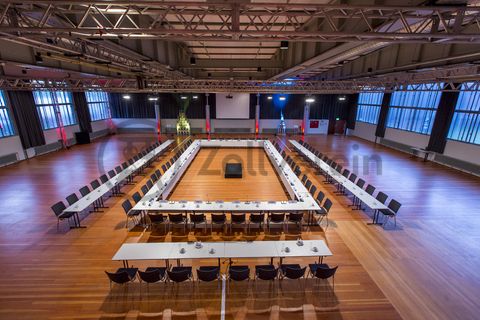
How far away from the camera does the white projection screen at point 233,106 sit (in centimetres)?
2431

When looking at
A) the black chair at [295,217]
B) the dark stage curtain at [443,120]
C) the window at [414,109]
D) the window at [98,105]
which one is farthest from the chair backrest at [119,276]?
the window at [98,105]

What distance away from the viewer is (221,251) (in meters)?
5.49

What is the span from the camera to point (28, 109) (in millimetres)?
15367

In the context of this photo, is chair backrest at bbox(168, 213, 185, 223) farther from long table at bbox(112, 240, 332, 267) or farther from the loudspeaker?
the loudspeaker

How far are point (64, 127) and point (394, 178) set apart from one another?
75.1 ft

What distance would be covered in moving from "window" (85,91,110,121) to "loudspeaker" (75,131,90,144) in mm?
2580

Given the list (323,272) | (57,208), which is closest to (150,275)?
(323,272)

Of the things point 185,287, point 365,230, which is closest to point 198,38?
point 185,287

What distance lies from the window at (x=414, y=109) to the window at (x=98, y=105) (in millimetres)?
25267

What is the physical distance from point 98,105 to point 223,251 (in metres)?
23.2

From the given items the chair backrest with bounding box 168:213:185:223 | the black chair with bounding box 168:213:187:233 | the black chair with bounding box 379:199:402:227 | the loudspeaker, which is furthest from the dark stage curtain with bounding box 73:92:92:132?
the black chair with bounding box 379:199:402:227

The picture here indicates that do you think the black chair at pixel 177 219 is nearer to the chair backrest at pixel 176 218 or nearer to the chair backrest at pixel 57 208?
the chair backrest at pixel 176 218

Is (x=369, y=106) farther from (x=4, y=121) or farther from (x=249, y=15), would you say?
(x=4, y=121)

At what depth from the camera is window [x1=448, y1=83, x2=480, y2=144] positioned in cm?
1277
